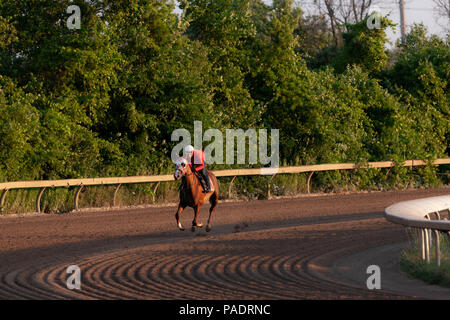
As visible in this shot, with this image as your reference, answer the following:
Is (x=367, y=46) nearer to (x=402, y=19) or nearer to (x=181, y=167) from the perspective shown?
(x=402, y=19)

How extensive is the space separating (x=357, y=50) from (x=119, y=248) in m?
26.8

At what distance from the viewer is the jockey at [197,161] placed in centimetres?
1538

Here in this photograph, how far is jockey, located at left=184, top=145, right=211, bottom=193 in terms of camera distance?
50.4 feet

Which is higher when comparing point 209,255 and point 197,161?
point 197,161

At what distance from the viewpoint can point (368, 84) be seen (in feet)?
102

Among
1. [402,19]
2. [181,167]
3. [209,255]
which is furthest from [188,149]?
[402,19]

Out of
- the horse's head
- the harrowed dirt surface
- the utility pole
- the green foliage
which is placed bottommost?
the harrowed dirt surface

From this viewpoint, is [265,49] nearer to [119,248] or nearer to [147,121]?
[147,121]

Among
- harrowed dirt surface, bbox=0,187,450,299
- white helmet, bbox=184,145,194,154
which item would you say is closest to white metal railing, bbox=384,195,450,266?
harrowed dirt surface, bbox=0,187,450,299

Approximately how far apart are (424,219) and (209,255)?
3517 millimetres

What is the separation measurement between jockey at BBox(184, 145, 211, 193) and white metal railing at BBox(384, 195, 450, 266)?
472cm

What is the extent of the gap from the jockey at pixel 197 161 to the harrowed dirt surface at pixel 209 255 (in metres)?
1.06

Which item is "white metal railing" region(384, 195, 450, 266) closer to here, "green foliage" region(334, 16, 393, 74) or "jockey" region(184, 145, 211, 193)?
"jockey" region(184, 145, 211, 193)

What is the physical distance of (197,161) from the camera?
50.9 ft
